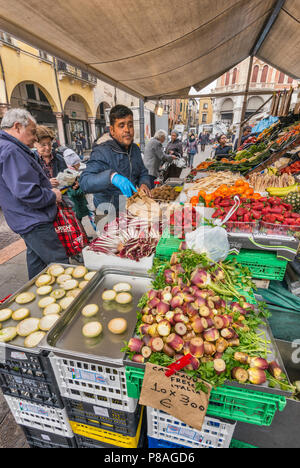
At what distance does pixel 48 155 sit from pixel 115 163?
1537mm

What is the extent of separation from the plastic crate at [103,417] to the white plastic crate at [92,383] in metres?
0.06

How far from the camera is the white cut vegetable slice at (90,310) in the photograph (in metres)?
1.61

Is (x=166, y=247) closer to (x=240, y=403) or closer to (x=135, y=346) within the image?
(x=135, y=346)

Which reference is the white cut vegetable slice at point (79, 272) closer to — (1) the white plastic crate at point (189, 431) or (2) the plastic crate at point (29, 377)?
(2) the plastic crate at point (29, 377)

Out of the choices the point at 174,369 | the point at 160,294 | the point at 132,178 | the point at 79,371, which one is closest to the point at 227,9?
the point at 132,178

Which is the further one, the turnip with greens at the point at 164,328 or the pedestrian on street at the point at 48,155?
the pedestrian on street at the point at 48,155

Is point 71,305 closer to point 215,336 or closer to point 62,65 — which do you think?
point 215,336

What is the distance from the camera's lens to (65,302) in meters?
1.76

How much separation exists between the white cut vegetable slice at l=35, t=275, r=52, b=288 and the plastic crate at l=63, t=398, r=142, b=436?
89cm

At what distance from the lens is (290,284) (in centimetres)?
197

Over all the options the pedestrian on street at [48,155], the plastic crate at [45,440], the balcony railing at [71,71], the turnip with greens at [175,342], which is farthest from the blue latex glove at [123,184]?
the balcony railing at [71,71]

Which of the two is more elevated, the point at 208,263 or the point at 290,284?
the point at 208,263

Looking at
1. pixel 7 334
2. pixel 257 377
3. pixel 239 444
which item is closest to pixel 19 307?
pixel 7 334

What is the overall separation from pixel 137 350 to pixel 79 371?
1.35 ft
